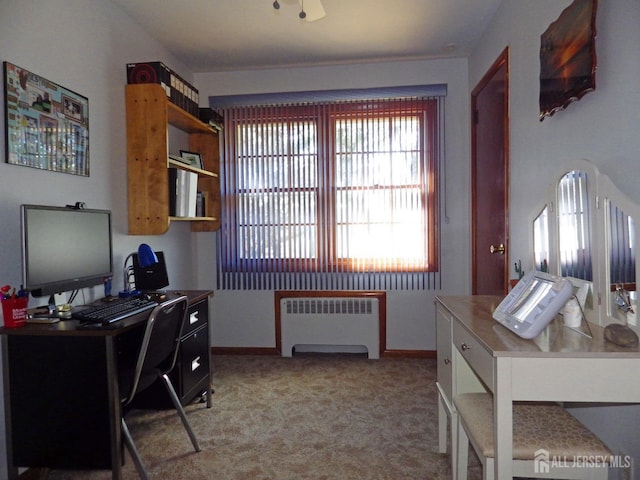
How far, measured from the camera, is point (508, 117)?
2.60 metres

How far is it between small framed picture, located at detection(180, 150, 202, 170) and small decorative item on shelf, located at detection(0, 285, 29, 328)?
181cm

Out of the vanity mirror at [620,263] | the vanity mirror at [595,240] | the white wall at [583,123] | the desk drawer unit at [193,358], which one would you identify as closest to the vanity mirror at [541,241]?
the vanity mirror at [595,240]

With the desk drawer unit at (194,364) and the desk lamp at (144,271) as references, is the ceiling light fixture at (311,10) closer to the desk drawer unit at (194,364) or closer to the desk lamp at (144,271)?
the desk lamp at (144,271)

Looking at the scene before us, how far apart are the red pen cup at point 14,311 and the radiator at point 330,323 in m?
2.25

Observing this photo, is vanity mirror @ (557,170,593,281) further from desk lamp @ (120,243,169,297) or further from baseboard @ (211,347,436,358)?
desk lamp @ (120,243,169,297)

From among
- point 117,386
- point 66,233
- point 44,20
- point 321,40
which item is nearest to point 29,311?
point 66,233

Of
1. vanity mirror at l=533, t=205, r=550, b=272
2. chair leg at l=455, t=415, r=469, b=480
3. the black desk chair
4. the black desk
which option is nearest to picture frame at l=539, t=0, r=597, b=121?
vanity mirror at l=533, t=205, r=550, b=272

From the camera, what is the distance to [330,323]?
148 inches

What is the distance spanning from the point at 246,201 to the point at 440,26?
7.03ft

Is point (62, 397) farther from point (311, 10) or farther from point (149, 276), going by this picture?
point (311, 10)

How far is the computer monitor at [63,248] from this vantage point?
1.79m

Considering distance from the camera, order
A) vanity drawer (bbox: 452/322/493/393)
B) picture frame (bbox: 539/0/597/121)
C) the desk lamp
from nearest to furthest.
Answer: vanity drawer (bbox: 452/322/493/393)
picture frame (bbox: 539/0/597/121)
the desk lamp

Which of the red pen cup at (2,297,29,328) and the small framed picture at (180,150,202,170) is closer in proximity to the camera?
the red pen cup at (2,297,29,328)

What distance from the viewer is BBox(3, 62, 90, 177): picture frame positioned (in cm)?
189
